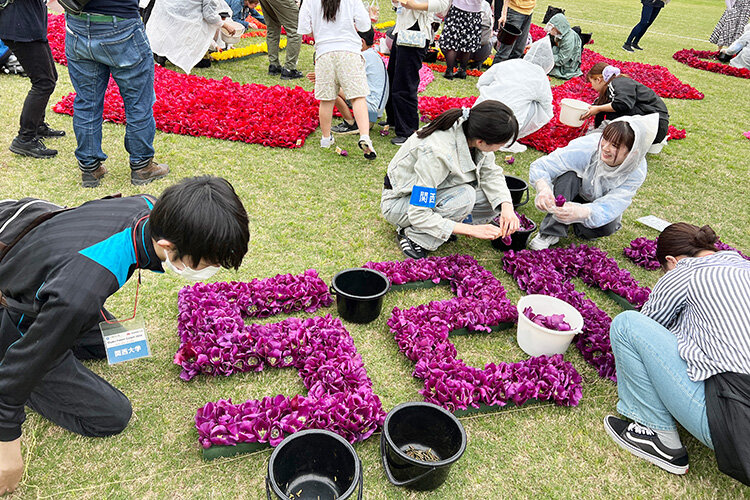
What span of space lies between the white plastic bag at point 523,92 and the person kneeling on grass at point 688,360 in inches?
125

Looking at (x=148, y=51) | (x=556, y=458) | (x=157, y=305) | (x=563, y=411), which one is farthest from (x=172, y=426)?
(x=148, y=51)

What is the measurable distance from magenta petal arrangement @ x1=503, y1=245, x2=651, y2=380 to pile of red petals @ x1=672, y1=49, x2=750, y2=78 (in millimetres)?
11540

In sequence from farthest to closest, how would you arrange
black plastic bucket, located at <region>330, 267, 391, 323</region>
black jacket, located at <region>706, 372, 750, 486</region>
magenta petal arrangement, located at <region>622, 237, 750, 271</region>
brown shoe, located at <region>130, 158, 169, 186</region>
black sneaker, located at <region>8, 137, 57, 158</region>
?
1. black sneaker, located at <region>8, 137, 57, 158</region>
2. brown shoe, located at <region>130, 158, 169, 186</region>
3. magenta petal arrangement, located at <region>622, 237, 750, 271</region>
4. black plastic bucket, located at <region>330, 267, 391, 323</region>
5. black jacket, located at <region>706, 372, 750, 486</region>

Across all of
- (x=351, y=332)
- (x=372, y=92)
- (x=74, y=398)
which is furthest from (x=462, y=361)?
(x=372, y=92)

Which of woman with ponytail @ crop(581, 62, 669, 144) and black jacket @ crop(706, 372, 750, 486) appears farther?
woman with ponytail @ crop(581, 62, 669, 144)

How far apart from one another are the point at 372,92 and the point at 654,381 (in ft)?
16.5

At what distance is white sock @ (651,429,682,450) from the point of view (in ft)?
8.57

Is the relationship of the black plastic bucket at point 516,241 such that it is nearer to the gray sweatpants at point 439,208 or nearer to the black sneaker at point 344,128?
the gray sweatpants at point 439,208

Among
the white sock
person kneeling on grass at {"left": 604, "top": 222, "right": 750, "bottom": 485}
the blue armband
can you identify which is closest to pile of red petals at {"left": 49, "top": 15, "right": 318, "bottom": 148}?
the blue armband

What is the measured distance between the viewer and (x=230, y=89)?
7.12 metres

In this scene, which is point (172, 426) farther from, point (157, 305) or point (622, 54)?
point (622, 54)

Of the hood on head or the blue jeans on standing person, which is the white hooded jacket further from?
the blue jeans on standing person

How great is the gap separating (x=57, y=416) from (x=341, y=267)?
213 cm

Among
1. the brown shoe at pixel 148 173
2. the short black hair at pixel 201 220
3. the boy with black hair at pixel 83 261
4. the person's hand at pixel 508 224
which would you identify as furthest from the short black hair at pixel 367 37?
the short black hair at pixel 201 220
